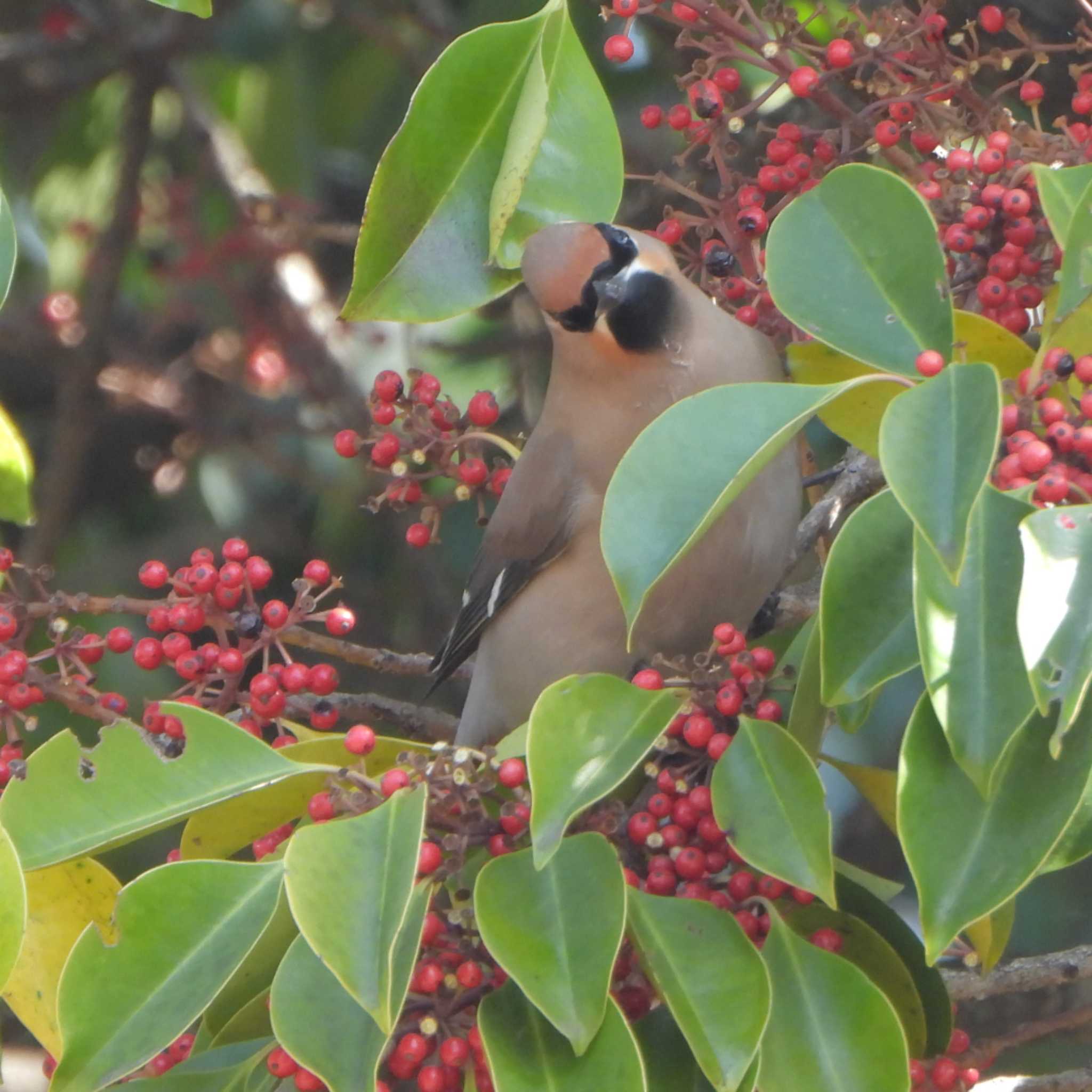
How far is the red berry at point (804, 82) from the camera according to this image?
180cm

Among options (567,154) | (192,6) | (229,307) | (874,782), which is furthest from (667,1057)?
(229,307)

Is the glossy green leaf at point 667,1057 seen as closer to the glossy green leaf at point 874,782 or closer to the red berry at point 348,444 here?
the glossy green leaf at point 874,782

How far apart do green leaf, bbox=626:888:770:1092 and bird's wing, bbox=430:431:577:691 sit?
920 millimetres

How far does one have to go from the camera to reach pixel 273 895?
1.35 m

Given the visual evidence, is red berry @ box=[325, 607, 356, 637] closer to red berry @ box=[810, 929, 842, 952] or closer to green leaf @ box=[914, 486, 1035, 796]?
red berry @ box=[810, 929, 842, 952]

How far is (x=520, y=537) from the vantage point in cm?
245

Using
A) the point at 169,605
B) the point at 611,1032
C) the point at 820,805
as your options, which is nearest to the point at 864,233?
the point at 820,805

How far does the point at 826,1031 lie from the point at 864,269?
59 cm

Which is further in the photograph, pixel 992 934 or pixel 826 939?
pixel 992 934

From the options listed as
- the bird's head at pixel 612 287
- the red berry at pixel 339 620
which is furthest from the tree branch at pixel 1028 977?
the bird's head at pixel 612 287

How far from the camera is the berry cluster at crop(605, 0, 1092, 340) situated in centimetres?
→ 162

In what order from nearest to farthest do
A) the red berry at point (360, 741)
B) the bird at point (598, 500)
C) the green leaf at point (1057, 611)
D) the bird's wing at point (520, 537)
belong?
1. the green leaf at point (1057, 611)
2. the red berry at point (360, 741)
3. the bird at point (598, 500)
4. the bird's wing at point (520, 537)

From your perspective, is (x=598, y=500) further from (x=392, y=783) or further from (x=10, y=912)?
(x=10, y=912)

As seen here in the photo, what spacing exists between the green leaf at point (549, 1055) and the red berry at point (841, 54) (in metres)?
0.96
